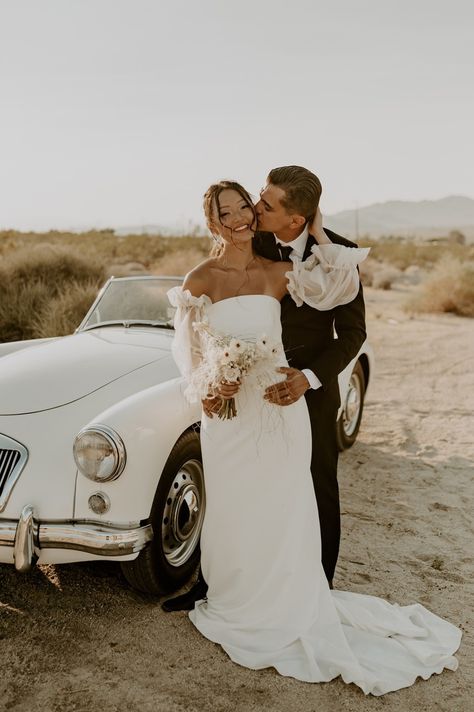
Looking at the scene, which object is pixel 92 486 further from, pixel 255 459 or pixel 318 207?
pixel 318 207

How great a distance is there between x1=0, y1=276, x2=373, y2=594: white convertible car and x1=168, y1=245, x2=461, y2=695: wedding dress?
0.27 metres

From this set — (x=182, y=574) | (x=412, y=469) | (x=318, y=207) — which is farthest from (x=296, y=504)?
(x=412, y=469)

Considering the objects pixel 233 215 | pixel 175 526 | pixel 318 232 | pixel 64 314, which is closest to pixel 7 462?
pixel 175 526

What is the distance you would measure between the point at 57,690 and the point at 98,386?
63.6 inches

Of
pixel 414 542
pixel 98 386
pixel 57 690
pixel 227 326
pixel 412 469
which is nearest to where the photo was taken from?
pixel 57 690

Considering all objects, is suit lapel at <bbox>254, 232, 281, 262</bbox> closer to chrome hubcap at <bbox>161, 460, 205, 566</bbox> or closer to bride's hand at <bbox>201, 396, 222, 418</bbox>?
bride's hand at <bbox>201, 396, 222, 418</bbox>

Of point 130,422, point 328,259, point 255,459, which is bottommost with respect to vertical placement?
point 255,459

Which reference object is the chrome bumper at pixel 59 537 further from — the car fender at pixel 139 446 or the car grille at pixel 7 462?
the car grille at pixel 7 462

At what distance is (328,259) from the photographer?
3.41 meters

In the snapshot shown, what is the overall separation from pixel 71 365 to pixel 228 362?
159 centimetres

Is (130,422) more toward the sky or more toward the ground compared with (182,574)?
more toward the sky

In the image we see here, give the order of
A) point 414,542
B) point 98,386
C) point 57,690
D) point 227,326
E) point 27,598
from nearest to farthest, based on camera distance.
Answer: point 57,690 < point 227,326 < point 27,598 < point 98,386 < point 414,542

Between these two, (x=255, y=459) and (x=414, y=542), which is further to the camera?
(x=414, y=542)

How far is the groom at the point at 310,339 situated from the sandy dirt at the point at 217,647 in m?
0.34
